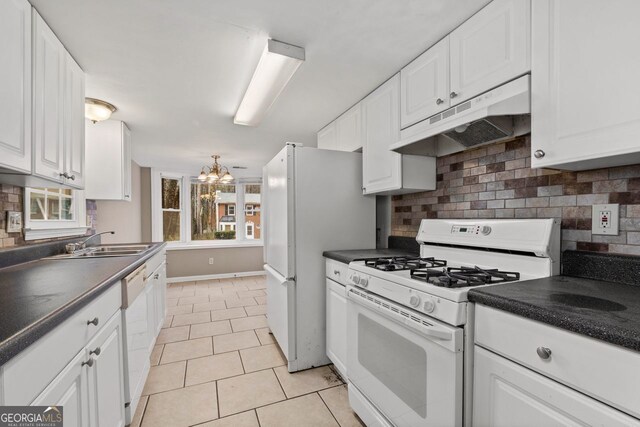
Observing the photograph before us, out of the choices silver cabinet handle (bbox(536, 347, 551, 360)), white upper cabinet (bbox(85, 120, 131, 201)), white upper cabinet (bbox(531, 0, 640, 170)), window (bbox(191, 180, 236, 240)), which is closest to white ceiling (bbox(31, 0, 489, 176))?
white upper cabinet (bbox(85, 120, 131, 201))

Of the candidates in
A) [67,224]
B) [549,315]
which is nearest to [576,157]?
[549,315]

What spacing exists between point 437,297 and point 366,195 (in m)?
1.43

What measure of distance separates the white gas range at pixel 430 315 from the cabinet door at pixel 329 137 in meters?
1.47

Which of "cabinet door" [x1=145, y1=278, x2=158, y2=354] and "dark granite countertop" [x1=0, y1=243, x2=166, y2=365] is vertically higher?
"dark granite countertop" [x1=0, y1=243, x2=166, y2=365]

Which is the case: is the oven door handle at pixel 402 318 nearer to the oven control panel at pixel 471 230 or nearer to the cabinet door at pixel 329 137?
the oven control panel at pixel 471 230

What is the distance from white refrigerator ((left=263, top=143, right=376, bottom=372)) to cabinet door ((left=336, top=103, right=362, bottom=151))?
0.55ft

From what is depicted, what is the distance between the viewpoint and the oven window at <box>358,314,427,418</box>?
1.24 m

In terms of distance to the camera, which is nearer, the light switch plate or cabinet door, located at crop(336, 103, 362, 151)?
the light switch plate

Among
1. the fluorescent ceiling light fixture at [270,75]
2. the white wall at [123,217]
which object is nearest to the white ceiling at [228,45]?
the fluorescent ceiling light fixture at [270,75]

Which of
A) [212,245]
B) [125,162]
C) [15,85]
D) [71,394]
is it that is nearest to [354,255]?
[71,394]

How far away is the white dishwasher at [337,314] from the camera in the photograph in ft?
6.59

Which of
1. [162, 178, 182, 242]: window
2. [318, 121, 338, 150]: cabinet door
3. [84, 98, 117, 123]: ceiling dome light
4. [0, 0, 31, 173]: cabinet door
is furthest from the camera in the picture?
[162, 178, 182, 242]: window

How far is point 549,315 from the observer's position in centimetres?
85

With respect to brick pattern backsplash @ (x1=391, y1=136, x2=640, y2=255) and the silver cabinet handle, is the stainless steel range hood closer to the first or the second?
brick pattern backsplash @ (x1=391, y1=136, x2=640, y2=255)
